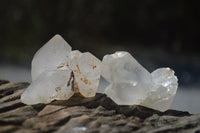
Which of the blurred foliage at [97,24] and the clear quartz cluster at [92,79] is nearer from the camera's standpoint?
the clear quartz cluster at [92,79]

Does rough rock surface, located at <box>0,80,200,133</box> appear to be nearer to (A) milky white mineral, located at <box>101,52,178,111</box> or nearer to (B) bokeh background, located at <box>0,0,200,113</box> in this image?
(A) milky white mineral, located at <box>101,52,178,111</box>

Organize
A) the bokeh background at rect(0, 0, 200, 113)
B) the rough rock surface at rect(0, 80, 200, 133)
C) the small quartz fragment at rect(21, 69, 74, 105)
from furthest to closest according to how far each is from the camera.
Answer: the bokeh background at rect(0, 0, 200, 113) < the small quartz fragment at rect(21, 69, 74, 105) < the rough rock surface at rect(0, 80, 200, 133)

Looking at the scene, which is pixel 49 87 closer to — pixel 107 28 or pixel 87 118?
pixel 87 118

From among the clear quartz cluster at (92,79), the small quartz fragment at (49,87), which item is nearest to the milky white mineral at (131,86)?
the clear quartz cluster at (92,79)

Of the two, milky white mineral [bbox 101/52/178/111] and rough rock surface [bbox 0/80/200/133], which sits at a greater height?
milky white mineral [bbox 101/52/178/111]

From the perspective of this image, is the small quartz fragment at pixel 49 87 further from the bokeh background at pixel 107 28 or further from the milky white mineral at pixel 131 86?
the bokeh background at pixel 107 28

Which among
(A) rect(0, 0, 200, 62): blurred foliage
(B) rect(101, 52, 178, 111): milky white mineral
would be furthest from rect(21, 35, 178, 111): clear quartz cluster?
(A) rect(0, 0, 200, 62): blurred foliage

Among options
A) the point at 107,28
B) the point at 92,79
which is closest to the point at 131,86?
the point at 92,79
